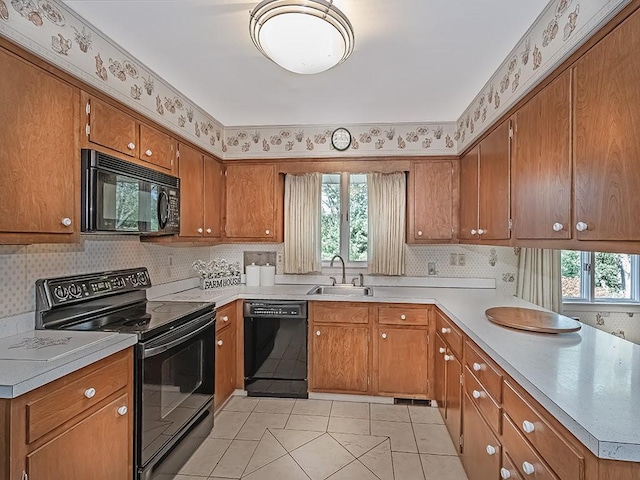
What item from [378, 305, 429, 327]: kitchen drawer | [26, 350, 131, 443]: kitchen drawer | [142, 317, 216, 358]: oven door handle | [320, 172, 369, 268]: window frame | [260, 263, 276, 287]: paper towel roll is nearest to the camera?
[26, 350, 131, 443]: kitchen drawer

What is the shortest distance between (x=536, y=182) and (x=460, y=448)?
5.46 ft

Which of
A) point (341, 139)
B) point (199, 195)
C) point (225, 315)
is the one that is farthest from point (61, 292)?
point (341, 139)

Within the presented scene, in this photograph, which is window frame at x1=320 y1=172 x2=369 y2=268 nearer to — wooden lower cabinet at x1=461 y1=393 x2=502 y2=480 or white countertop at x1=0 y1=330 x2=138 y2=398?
wooden lower cabinet at x1=461 y1=393 x2=502 y2=480

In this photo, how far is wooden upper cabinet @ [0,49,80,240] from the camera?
1488 millimetres

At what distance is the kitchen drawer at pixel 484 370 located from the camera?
1.60m

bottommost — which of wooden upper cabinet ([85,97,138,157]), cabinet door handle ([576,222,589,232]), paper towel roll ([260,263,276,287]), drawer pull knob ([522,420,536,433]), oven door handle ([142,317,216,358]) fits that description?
drawer pull knob ([522,420,536,433])

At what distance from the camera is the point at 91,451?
61.8 inches

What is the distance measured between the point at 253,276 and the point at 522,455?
2.79m

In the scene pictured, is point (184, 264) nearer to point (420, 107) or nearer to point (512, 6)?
point (420, 107)

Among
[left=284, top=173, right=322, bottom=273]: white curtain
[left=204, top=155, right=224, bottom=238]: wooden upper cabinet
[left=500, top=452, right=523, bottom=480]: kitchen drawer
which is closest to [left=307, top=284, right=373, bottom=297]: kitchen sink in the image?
[left=284, top=173, right=322, bottom=273]: white curtain

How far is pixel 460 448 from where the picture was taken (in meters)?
2.29

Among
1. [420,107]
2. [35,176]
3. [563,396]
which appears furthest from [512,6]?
[35,176]

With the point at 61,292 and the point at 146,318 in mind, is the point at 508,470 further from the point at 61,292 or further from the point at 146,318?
the point at 61,292

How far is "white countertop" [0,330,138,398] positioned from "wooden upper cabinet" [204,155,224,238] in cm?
165
